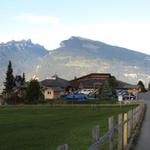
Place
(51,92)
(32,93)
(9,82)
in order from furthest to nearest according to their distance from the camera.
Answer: (51,92), (9,82), (32,93)

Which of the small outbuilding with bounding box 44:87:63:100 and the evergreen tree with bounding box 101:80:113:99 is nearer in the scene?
the evergreen tree with bounding box 101:80:113:99

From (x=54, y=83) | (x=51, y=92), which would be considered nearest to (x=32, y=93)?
(x=51, y=92)

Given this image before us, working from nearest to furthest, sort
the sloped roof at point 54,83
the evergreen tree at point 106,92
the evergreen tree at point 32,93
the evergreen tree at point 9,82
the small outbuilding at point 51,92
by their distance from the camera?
the evergreen tree at point 32,93 → the evergreen tree at point 106,92 → the evergreen tree at point 9,82 → the small outbuilding at point 51,92 → the sloped roof at point 54,83

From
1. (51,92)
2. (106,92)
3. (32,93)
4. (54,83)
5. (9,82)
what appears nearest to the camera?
(32,93)

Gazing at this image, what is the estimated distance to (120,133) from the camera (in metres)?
17.3

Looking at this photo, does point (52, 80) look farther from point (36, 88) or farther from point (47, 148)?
point (47, 148)

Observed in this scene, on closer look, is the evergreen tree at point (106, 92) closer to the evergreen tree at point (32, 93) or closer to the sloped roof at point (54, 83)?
the evergreen tree at point (32, 93)

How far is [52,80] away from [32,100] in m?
72.2

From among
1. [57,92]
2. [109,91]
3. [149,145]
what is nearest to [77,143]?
[149,145]

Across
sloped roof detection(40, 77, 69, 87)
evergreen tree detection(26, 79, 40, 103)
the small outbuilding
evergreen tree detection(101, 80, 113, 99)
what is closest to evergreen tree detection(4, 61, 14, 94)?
the small outbuilding

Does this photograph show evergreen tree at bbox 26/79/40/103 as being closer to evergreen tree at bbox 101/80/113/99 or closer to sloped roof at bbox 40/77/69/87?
evergreen tree at bbox 101/80/113/99

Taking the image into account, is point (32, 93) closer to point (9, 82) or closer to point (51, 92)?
point (9, 82)

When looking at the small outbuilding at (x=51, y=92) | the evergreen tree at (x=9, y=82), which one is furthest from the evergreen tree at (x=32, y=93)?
the small outbuilding at (x=51, y=92)

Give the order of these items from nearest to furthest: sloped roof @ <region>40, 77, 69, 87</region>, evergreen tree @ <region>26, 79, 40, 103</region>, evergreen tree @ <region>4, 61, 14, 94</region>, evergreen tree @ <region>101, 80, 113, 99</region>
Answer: evergreen tree @ <region>26, 79, 40, 103</region>, evergreen tree @ <region>101, 80, 113, 99</region>, evergreen tree @ <region>4, 61, 14, 94</region>, sloped roof @ <region>40, 77, 69, 87</region>
